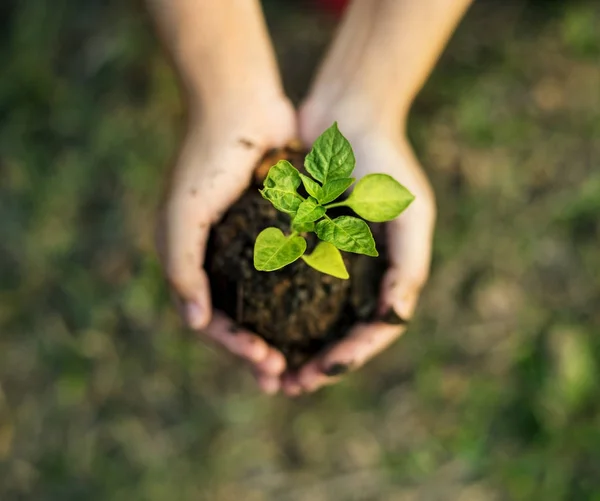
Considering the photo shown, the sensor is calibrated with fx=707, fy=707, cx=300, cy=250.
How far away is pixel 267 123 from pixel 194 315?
0.43m

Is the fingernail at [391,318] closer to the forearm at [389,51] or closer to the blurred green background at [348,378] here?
the forearm at [389,51]

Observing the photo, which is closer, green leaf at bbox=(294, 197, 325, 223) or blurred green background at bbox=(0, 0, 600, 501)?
green leaf at bbox=(294, 197, 325, 223)

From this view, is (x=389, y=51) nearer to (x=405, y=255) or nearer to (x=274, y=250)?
(x=405, y=255)

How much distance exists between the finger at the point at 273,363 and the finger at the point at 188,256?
150mm

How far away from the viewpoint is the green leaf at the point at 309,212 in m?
1.09

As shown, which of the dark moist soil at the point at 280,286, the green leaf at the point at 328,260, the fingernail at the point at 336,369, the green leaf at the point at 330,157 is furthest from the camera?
the fingernail at the point at 336,369

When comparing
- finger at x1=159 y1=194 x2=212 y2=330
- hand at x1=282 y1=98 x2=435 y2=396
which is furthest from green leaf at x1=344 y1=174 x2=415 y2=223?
finger at x1=159 y1=194 x2=212 y2=330

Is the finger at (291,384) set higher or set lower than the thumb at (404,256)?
lower

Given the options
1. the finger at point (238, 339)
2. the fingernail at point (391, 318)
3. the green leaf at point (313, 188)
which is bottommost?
the finger at point (238, 339)

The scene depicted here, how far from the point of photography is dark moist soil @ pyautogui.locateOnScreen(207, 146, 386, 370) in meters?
1.39

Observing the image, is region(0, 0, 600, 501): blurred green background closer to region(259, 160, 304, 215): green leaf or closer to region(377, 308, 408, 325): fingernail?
region(377, 308, 408, 325): fingernail

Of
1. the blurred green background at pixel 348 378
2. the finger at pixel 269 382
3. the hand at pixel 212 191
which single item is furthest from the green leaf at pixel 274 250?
the blurred green background at pixel 348 378

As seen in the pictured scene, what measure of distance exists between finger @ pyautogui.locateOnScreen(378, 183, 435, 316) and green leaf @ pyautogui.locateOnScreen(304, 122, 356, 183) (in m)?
0.37

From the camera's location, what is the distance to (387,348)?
2.11 metres
